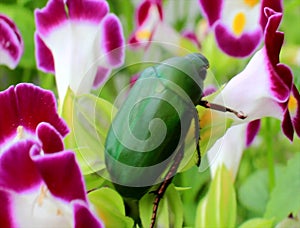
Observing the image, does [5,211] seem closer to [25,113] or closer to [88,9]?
[25,113]

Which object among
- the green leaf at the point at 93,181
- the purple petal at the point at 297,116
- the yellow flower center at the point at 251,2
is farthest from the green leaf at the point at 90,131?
the yellow flower center at the point at 251,2

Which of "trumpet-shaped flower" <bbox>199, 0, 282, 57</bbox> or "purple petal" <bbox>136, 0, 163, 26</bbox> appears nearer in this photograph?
"trumpet-shaped flower" <bbox>199, 0, 282, 57</bbox>

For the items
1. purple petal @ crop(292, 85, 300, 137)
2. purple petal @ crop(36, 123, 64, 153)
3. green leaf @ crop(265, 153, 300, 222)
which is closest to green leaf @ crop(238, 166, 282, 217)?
green leaf @ crop(265, 153, 300, 222)

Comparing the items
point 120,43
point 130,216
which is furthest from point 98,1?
point 130,216

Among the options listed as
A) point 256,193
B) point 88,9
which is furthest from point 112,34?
point 256,193

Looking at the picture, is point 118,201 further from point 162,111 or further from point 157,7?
point 157,7

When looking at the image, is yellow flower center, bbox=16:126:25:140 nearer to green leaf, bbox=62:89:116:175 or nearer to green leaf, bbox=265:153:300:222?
green leaf, bbox=62:89:116:175
